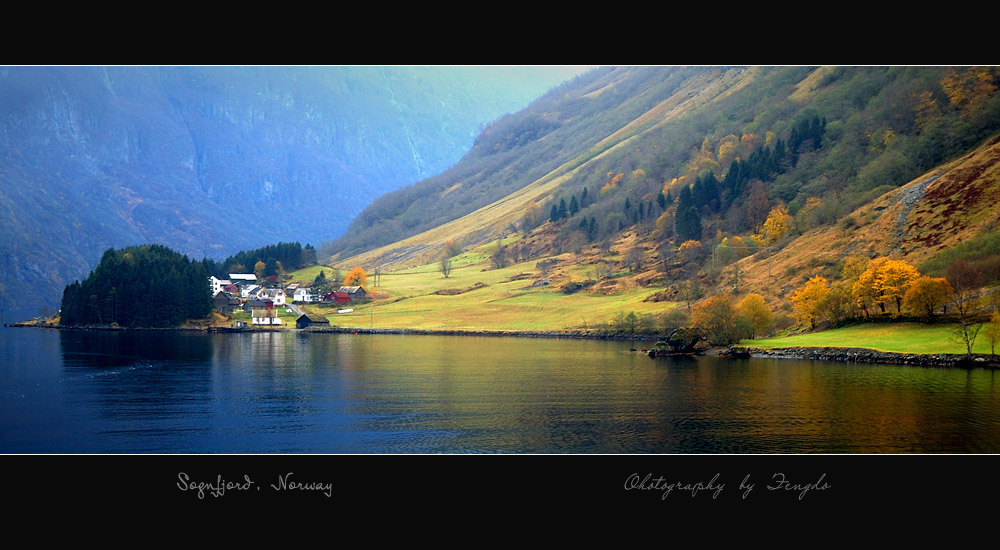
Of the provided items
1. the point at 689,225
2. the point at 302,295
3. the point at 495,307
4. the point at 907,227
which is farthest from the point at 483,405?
the point at 302,295

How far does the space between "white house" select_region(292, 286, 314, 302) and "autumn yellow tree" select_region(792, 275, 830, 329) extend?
346 feet

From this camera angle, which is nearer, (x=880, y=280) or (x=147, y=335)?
(x=880, y=280)

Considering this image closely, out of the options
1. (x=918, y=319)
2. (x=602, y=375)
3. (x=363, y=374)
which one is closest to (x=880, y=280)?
(x=918, y=319)

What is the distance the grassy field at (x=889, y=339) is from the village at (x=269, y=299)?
84.4 metres

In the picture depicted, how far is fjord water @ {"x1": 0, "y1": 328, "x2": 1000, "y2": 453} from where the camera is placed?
41562 mm

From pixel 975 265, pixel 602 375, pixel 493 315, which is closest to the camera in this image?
pixel 602 375

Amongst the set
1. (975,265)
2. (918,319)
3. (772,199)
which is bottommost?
(918,319)

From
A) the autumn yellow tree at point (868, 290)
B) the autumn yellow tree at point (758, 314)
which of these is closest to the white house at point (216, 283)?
the autumn yellow tree at point (758, 314)

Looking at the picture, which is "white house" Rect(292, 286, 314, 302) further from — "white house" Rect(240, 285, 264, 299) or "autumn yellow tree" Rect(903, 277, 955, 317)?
"autumn yellow tree" Rect(903, 277, 955, 317)

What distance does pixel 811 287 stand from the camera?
301 feet

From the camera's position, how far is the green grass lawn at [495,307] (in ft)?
417

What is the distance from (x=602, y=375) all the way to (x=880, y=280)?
1465 inches

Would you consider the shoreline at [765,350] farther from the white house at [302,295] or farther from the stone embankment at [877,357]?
the white house at [302,295]
